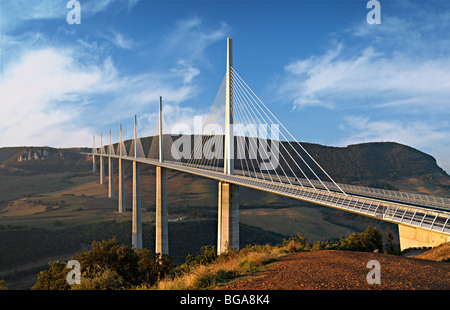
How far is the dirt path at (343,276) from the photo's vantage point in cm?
686

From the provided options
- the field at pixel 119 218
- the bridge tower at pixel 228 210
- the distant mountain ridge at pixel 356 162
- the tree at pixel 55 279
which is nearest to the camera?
the tree at pixel 55 279

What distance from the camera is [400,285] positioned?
22.9ft

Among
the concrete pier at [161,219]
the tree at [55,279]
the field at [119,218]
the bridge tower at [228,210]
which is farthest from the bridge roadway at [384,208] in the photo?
the concrete pier at [161,219]

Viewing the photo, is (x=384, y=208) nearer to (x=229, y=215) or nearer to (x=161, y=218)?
(x=229, y=215)

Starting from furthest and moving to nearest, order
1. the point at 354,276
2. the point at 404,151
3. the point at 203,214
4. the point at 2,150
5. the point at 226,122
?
the point at 2,150
the point at 404,151
the point at 203,214
the point at 226,122
the point at 354,276

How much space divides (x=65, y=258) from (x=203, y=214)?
31.3 m

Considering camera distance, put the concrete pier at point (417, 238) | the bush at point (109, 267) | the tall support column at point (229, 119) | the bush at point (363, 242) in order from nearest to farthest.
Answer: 1. the bush at point (109, 267)
2. the bush at point (363, 242)
3. the concrete pier at point (417, 238)
4. the tall support column at point (229, 119)

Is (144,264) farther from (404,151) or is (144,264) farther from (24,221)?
(404,151)

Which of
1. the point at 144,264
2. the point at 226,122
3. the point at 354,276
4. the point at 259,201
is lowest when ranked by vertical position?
the point at 259,201

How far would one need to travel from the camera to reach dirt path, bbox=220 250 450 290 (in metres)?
6.86

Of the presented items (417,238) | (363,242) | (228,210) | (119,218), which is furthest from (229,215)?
(119,218)

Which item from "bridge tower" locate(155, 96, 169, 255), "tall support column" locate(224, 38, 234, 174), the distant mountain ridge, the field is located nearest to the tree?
"tall support column" locate(224, 38, 234, 174)

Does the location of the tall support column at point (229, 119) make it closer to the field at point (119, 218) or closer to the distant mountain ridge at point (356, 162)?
the field at point (119, 218)

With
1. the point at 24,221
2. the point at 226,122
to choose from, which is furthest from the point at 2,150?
the point at 226,122
